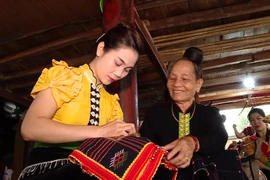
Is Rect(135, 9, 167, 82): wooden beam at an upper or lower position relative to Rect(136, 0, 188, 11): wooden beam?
lower

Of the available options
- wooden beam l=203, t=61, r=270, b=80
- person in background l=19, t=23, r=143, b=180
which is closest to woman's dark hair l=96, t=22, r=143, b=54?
person in background l=19, t=23, r=143, b=180

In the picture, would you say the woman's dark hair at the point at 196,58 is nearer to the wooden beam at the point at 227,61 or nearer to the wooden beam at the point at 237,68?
the wooden beam at the point at 227,61

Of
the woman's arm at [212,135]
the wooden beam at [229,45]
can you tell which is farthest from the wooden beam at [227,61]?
the woman's arm at [212,135]

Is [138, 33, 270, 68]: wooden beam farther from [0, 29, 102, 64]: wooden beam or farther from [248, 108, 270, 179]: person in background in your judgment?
[248, 108, 270, 179]: person in background

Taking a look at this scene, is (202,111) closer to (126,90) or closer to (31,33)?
(126,90)

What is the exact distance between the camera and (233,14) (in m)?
2.95

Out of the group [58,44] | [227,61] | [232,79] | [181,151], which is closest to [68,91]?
[181,151]

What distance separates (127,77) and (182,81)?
52 centimetres

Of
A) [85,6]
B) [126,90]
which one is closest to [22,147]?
[85,6]

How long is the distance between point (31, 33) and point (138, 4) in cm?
122

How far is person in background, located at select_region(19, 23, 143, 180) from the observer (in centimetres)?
98

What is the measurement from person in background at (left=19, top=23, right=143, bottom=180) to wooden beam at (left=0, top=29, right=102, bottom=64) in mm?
1695

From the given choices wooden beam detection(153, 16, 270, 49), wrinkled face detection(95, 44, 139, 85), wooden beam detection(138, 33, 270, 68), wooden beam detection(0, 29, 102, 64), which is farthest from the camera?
wooden beam detection(138, 33, 270, 68)

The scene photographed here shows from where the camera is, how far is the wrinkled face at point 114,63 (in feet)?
4.16
